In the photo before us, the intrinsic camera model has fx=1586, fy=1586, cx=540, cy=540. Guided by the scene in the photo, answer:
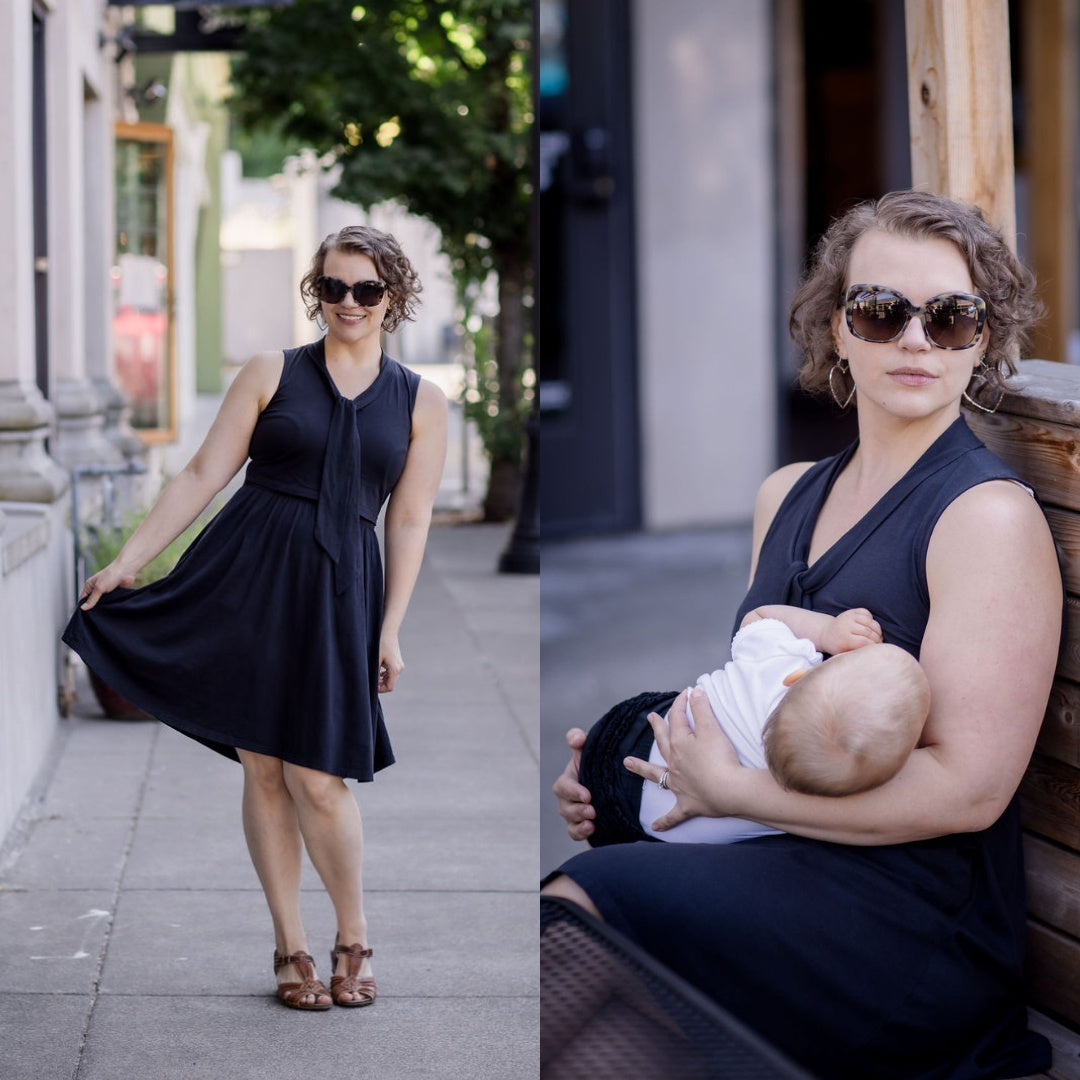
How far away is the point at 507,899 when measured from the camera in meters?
3.81

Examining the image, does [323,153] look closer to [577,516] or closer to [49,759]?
[49,759]

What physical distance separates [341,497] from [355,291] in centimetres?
37

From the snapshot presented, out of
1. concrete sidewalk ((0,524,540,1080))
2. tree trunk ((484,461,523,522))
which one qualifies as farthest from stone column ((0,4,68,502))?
tree trunk ((484,461,523,522))

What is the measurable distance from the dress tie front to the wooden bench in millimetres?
1083

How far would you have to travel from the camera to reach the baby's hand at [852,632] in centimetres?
212

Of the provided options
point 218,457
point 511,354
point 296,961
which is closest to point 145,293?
point 218,457

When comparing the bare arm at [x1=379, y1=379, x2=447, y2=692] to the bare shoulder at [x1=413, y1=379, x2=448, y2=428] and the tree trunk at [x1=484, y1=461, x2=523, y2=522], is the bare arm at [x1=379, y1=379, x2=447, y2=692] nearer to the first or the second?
the bare shoulder at [x1=413, y1=379, x2=448, y2=428]

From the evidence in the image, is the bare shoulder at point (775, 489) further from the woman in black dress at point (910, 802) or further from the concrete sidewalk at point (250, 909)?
the concrete sidewalk at point (250, 909)

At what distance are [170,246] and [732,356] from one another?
259 inches

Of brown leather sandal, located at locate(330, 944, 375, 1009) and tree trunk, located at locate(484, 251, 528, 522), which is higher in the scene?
tree trunk, located at locate(484, 251, 528, 522)

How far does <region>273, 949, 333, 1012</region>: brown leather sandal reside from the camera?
309 centimetres

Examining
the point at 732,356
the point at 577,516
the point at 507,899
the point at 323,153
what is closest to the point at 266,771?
the point at 507,899

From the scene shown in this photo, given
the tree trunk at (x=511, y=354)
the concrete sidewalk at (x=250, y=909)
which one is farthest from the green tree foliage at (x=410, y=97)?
the tree trunk at (x=511, y=354)

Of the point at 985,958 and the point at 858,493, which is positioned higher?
the point at 858,493
